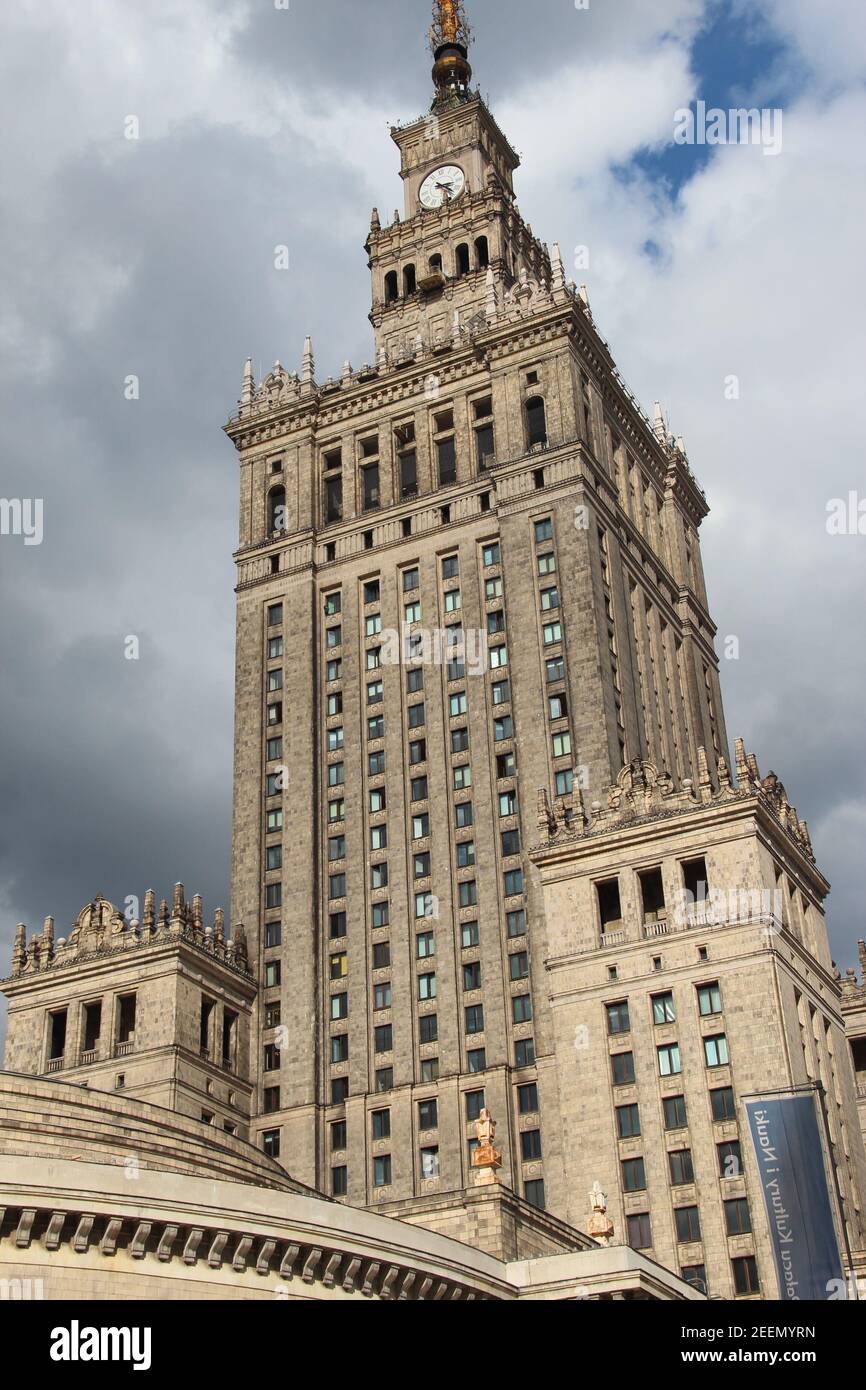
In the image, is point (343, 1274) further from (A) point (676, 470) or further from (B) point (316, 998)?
(A) point (676, 470)

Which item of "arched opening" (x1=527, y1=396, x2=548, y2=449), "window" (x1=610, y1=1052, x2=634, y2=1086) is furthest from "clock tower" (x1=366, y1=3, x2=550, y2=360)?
"window" (x1=610, y1=1052, x2=634, y2=1086)

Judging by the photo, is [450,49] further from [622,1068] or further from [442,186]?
[622,1068]

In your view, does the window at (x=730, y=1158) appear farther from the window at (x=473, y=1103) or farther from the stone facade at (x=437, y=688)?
the window at (x=473, y=1103)

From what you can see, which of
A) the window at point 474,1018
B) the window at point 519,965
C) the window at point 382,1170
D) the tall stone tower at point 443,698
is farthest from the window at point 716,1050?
the window at point 382,1170

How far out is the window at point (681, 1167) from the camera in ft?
224

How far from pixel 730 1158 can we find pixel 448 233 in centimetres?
7576

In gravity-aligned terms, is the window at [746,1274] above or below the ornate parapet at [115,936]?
below

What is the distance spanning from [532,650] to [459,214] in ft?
145

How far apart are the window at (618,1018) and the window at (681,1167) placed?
5.79m

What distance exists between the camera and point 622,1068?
235 feet

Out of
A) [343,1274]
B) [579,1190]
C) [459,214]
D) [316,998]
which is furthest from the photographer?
[459,214]

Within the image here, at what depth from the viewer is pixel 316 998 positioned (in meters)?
89.1

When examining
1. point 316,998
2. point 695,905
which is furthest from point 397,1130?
point 695,905
